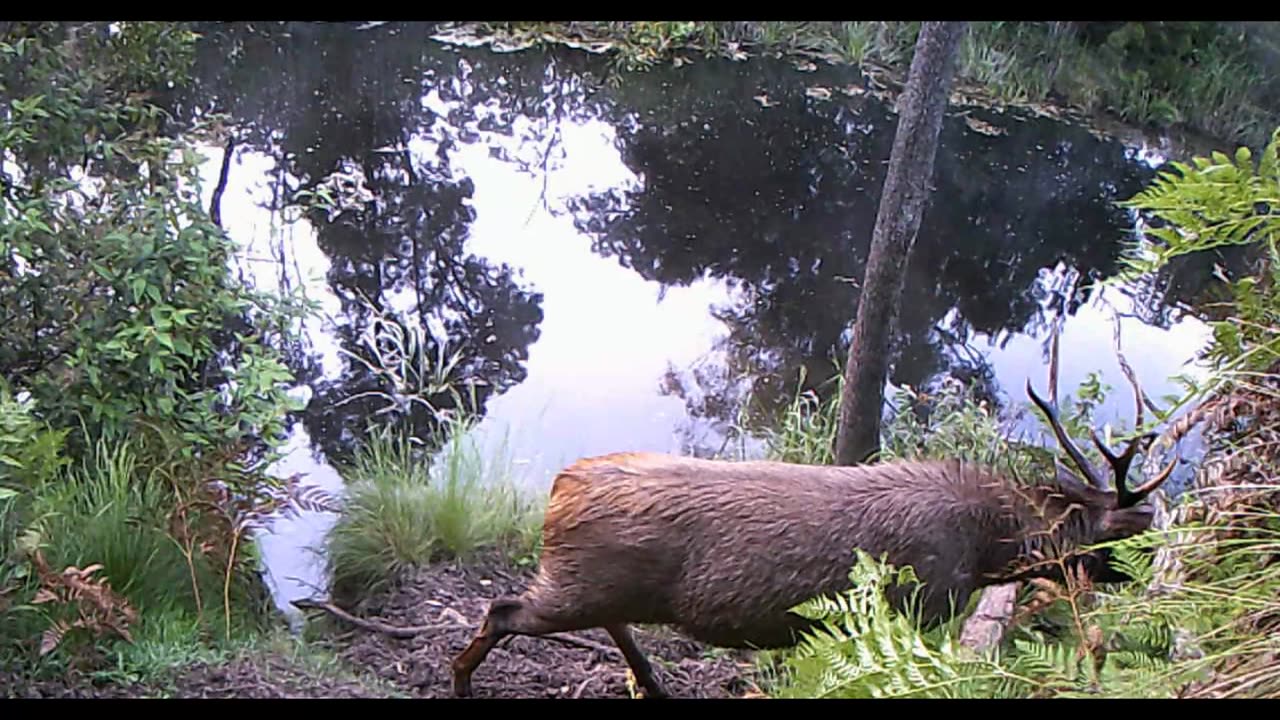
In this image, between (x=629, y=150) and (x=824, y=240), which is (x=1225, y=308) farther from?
(x=629, y=150)

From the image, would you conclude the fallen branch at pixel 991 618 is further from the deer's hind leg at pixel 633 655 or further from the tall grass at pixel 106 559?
the tall grass at pixel 106 559

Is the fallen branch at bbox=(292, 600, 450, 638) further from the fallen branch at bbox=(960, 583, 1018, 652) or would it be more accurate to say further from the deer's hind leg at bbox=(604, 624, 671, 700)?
the fallen branch at bbox=(960, 583, 1018, 652)

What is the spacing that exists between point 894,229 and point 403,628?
44.3 inches

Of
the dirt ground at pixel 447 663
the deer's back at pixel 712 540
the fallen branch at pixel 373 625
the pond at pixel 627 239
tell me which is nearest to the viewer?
the dirt ground at pixel 447 663

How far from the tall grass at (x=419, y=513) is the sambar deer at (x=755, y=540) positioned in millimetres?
458

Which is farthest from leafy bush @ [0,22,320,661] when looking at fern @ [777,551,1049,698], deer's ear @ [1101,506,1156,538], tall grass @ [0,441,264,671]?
deer's ear @ [1101,506,1156,538]

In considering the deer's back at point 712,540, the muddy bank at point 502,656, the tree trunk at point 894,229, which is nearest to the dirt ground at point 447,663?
the muddy bank at point 502,656

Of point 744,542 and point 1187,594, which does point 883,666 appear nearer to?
point 1187,594

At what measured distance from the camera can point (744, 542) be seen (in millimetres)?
1615

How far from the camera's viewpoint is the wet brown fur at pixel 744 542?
5.26 feet

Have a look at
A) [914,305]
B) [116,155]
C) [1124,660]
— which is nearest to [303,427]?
[116,155]

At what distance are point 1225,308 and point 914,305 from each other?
1.23 metres

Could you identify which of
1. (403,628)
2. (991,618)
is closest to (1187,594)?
(991,618)

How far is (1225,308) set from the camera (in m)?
1.64
